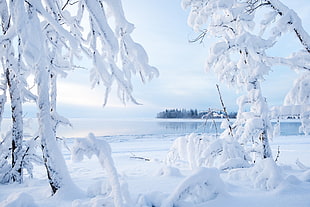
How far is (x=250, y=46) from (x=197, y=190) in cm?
317

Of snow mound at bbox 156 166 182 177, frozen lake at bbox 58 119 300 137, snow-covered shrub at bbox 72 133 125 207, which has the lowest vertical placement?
frozen lake at bbox 58 119 300 137

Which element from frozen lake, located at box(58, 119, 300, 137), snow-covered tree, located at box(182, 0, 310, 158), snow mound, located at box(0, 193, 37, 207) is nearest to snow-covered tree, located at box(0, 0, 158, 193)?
snow mound, located at box(0, 193, 37, 207)

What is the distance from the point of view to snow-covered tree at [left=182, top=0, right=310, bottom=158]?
3840 millimetres

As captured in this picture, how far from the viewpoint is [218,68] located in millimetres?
6141

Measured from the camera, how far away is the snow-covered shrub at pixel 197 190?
84.8 inches

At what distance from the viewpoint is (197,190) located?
7.61ft

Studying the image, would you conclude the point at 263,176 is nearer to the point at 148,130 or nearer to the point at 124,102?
the point at 124,102

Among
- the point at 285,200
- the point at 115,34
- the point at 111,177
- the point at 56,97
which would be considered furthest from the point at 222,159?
the point at 56,97

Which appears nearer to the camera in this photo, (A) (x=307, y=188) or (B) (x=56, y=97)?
(A) (x=307, y=188)

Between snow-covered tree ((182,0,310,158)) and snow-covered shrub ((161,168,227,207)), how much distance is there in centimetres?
287

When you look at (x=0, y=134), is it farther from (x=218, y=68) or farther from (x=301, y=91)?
(x=301, y=91)

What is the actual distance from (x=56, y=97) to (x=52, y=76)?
0.49 metres

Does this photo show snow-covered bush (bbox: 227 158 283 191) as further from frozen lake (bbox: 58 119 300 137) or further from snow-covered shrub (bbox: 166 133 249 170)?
frozen lake (bbox: 58 119 300 137)

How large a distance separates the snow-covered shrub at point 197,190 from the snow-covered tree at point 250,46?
287cm
